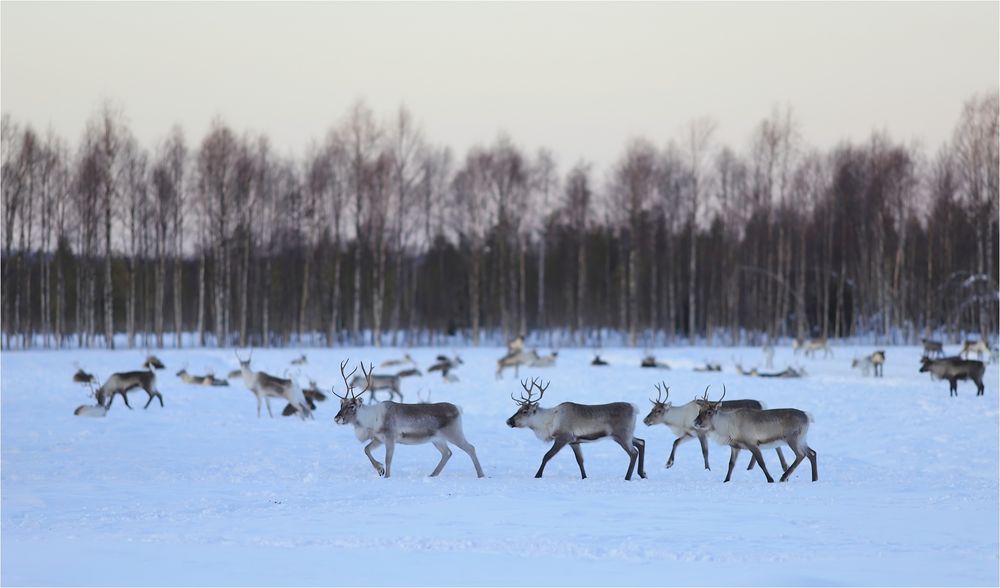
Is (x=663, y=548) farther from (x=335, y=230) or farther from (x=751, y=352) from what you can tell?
(x=335, y=230)

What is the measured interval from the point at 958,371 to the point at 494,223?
2749 cm

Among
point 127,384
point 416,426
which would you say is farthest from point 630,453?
point 127,384

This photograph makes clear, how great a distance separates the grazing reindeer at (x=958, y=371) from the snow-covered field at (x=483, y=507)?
129 cm

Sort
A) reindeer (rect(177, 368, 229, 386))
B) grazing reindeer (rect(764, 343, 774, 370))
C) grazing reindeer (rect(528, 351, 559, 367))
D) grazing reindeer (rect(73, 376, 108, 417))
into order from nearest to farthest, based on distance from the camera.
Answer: grazing reindeer (rect(73, 376, 108, 417))
reindeer (rect(177, 368, 229, 386))
grazing reindeer (rect(528, 351, 559, 367))
grazing reindeer (rect(764, 343, 774, 370))

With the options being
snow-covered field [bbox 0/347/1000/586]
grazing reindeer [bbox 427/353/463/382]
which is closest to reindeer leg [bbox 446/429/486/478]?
snow-covered field [bbox 0/347/1000/586]

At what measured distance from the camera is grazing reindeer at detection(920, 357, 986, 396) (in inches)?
829

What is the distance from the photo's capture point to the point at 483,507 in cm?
945

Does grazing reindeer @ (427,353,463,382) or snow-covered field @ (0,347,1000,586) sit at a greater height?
grazing reindeer @ (427,353,463,382)

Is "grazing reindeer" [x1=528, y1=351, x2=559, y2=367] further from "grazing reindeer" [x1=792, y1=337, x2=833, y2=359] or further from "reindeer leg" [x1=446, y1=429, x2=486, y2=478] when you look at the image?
"reindeer leg" [x1=446, y1=429, x2=486, y2=478]

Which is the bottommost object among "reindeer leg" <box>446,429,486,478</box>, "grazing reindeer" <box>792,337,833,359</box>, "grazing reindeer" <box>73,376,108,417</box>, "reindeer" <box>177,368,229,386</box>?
"grazing reindeer" <box>73,376,108,417</box>

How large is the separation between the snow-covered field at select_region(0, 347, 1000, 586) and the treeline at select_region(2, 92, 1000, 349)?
2026 centimetres

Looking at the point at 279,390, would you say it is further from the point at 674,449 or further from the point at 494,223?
the point at 494,223

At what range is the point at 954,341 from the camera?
127 feet

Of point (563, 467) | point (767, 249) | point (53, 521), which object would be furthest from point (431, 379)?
point (767, 249)
